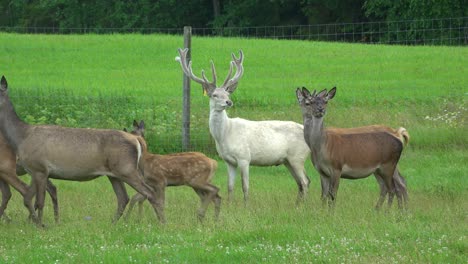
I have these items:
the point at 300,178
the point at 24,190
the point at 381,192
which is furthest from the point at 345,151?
the point at 24,190

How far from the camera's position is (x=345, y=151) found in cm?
1359

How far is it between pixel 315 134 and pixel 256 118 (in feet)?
24.3

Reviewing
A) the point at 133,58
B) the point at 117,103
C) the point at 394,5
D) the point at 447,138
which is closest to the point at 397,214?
the point at 447,138

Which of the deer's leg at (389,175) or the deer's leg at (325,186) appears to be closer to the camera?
the deer's leg at (325,186)

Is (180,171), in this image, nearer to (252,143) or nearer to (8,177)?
(252,143)

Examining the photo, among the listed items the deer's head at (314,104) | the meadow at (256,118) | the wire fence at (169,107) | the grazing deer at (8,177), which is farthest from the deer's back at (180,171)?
the wire fence at (169,107)

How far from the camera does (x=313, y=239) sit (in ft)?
35.7

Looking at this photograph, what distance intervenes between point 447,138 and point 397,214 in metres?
6.82

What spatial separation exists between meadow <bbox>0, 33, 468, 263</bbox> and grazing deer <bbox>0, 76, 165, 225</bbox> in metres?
0.45

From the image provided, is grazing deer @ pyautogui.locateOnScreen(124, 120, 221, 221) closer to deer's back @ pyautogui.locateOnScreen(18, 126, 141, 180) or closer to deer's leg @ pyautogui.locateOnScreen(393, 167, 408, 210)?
deer's back @ pyautogui.locateOnScreen(18, 126, 141, 180)

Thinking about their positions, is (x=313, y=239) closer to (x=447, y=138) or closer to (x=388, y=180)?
(x=388, y=180)

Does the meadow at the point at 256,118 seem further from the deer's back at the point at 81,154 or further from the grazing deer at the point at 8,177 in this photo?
the deer's back at the point at 81,154

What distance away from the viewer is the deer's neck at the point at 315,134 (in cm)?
1355

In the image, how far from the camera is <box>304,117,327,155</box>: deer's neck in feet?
44.4
